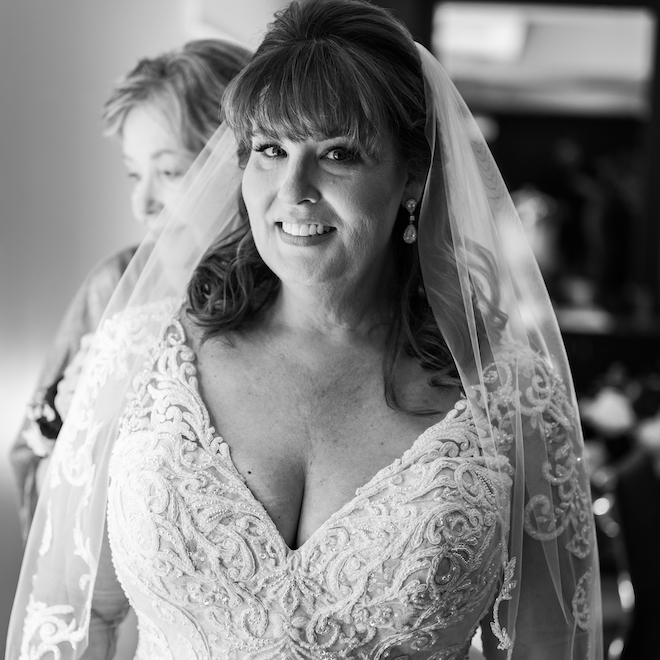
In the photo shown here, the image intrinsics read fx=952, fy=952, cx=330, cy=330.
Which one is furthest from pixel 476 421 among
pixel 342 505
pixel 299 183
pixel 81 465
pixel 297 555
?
pixel 81 465

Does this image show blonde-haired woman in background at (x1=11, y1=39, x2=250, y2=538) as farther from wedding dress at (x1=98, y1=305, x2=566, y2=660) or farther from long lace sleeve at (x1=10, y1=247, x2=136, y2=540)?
wedding dress at (x1=98, y1=305, x2=566, y2=660)

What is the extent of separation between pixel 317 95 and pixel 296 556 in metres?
0.70

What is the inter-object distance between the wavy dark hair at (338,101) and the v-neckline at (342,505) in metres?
0.04

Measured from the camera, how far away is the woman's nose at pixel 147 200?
6.46ft

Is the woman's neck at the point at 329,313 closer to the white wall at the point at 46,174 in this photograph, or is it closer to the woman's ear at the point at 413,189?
the woman's ear at the point at 413,189

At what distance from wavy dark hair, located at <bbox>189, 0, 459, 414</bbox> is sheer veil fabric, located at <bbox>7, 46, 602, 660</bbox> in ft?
0.14

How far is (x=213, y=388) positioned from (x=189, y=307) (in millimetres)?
178

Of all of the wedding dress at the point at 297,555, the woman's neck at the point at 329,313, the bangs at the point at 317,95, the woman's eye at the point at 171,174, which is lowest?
the wedding dress at the point at 297,555

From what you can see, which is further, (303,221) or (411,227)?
(411,227)

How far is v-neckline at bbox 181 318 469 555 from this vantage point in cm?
145

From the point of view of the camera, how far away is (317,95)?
4.73 ft

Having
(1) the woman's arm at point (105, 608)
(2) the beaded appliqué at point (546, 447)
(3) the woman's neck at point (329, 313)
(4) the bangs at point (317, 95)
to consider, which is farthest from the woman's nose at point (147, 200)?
(2) the beaded appliqué at point (546, 447)

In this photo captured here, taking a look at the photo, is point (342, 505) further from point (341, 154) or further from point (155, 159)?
point (155, 159)

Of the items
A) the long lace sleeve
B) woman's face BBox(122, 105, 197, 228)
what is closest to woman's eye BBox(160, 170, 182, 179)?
woman's face BBox(122, 105, 197, 228)
